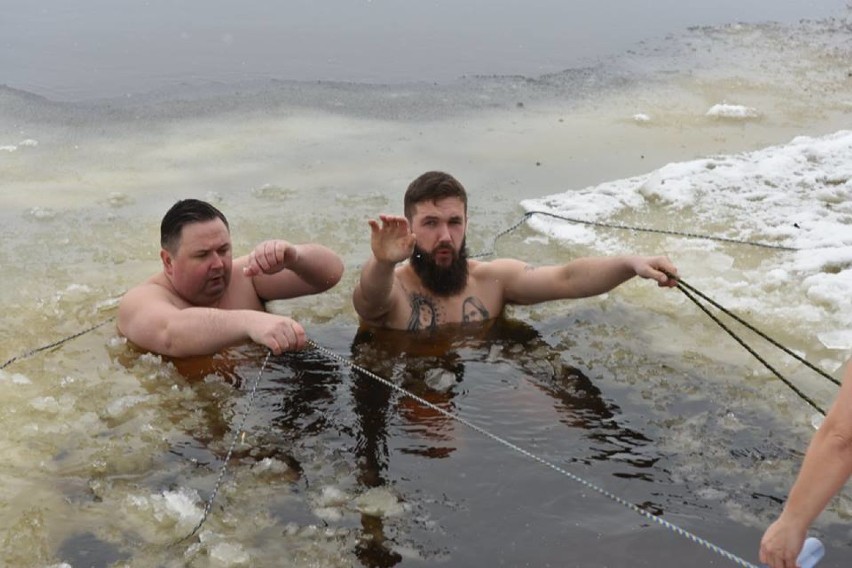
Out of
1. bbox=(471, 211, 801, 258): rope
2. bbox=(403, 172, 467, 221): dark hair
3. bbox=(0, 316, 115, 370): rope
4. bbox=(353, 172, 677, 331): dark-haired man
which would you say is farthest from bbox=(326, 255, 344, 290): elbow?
bbox=(471, 211, 801, 258): rope

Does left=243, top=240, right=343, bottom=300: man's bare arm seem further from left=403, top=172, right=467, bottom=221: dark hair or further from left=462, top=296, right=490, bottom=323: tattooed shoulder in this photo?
left=462, top=296, right=490, bottom=323: tattooed shoulder

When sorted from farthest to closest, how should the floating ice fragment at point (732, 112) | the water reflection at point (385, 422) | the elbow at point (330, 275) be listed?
the floating ice fragment at point (732, 112) < the elbow at point (330, 275) < the water reflection at point (385, 422)

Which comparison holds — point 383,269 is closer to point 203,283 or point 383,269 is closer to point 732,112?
point 203,283

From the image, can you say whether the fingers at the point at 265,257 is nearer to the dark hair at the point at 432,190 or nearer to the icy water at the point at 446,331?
the icy water at the point at 446,331

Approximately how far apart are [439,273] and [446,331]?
10.6 inches

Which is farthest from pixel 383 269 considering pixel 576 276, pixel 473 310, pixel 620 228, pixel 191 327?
pixel 620 228

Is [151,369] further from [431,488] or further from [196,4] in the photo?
[196,4]

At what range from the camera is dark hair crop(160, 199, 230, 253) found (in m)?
4.33

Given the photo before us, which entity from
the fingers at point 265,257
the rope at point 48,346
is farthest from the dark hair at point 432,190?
the rope at point 48,346

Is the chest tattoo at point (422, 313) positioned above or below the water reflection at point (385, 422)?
above

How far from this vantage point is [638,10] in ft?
38.4

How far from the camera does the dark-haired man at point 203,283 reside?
403cm

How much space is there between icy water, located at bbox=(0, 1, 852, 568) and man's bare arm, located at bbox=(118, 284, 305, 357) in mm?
126

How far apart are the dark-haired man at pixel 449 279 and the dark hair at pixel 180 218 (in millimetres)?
748
